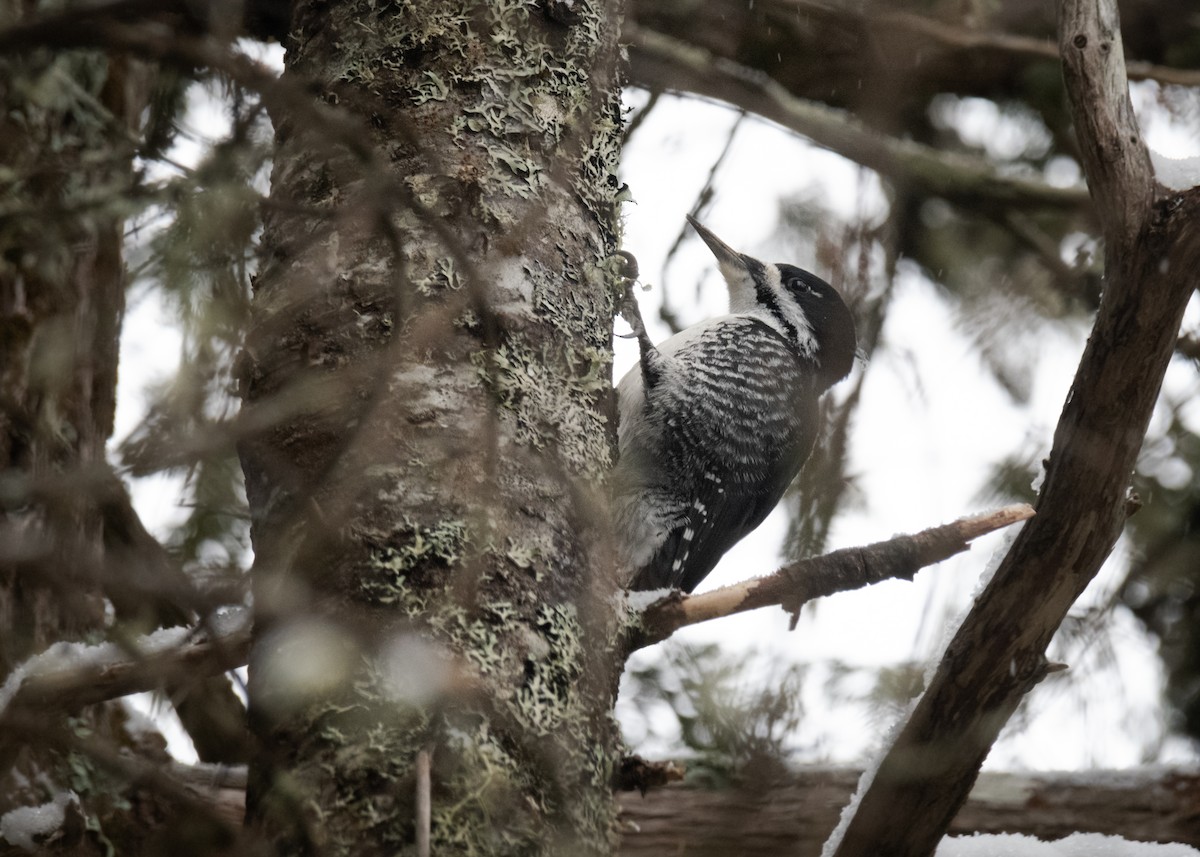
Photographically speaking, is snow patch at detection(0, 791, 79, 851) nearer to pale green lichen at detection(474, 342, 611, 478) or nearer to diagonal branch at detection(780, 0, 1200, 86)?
pale green lichen at detection(474, 342, 611, 478)

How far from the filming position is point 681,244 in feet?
9.09

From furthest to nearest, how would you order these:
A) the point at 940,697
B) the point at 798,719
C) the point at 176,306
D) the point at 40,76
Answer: the point at 40,76 → the point at 176,306 → the point at 798,719 → the point at 940,697

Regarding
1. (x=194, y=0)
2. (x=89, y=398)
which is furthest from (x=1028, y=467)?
(x=89, y=398)

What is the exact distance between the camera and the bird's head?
11.5 ft

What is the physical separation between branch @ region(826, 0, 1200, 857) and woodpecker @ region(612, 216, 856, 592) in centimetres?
122

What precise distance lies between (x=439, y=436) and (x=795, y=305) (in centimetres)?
214

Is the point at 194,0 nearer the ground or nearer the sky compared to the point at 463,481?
nearer the sky

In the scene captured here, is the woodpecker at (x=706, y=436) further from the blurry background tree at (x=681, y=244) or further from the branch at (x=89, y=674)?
the branch at (x=89, y=674)

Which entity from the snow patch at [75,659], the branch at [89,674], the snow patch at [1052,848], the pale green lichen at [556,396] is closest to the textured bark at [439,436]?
the pale green lichen at [556,396]

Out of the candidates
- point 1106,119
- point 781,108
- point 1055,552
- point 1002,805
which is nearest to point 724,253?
point 781,108

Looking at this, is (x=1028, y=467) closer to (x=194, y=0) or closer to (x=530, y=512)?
(x=530, y=512)

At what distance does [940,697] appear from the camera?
1.59 meters

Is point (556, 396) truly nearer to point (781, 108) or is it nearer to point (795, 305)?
point (781, 108)

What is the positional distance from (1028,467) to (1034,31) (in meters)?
1.49
